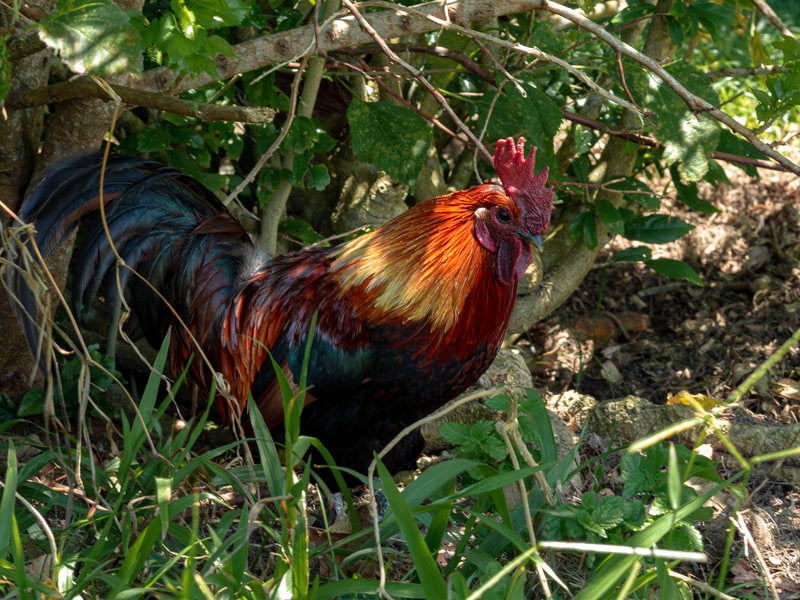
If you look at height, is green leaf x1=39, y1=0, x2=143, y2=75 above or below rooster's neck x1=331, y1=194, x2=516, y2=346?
above

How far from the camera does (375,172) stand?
4.29 m

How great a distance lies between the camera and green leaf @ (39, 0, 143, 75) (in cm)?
206

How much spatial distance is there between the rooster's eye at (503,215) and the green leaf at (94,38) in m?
1.31

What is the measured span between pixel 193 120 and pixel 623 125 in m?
1.95

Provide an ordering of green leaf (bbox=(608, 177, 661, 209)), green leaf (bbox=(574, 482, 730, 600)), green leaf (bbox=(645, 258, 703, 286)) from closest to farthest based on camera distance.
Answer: green leaf (bbox=(574, 482, 730, 600)) → green leaf (bbox=(608, 177, 661, 209)) → green leaf (bbox=(645, 258, 703, 286))

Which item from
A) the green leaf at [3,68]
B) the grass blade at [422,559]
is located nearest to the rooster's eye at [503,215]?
the grass blade at [422,559]

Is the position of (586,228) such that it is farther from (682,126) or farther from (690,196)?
(682,126)

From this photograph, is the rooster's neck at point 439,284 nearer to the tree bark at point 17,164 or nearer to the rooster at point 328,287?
the rooster at point 328,287

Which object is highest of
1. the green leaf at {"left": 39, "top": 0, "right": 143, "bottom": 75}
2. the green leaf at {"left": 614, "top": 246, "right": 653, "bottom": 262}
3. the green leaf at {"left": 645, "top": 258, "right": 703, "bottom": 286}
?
the green leaf at {"left": 39, "top": 0, "right": 143, "bottom": 75}

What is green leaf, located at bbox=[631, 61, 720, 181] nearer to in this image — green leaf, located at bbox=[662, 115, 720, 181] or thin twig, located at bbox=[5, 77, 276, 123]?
green leaf, located at bbox=[662, 115, 720, 181]

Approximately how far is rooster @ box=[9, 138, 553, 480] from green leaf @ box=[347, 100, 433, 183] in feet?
0.71

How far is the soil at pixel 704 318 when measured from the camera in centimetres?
421

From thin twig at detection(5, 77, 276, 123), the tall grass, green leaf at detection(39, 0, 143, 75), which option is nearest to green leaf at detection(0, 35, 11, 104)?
green leaf at detection(39, 0, 143, 75)

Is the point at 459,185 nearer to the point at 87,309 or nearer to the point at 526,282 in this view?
the point at 526,282
